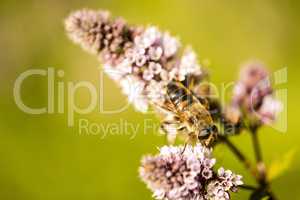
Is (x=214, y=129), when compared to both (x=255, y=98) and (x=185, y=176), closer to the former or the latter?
(x=185, y=176)

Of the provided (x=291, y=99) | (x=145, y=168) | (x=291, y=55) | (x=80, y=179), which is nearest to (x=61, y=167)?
(x=80, y=179)

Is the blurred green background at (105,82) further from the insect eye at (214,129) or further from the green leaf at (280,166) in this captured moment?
the insect eye at (214,129)

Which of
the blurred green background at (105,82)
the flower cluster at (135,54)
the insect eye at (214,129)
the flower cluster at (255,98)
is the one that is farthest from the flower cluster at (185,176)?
the blurred green background at (105,82)

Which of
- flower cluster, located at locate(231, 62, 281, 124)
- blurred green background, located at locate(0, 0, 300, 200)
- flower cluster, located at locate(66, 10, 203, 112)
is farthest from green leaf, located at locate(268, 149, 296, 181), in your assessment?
blurred green background, located at locate(0, 0, 300, 200)

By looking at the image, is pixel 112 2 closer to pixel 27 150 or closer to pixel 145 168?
pixel 27 150

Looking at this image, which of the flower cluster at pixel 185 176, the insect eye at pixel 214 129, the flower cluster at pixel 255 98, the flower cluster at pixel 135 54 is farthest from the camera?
the flower cluster at pixel 255 98

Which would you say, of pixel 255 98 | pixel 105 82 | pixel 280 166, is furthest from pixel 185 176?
pixel 105 82
